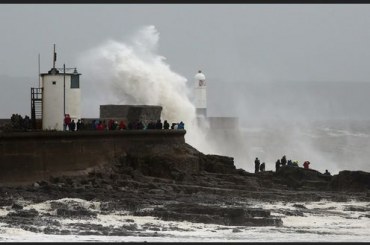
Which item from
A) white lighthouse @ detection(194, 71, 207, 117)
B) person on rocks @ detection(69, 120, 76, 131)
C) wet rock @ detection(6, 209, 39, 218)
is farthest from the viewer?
white lighthouse @ detection(194, 71, 207, 117)

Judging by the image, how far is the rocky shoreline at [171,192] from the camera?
1823 cm

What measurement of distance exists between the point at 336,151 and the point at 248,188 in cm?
2500

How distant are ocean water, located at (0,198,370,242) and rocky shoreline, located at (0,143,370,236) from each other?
0.48 ft

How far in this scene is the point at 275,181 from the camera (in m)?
23.5

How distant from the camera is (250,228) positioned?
17.8 meters

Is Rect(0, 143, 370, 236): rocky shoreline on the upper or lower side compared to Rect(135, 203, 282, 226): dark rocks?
upper

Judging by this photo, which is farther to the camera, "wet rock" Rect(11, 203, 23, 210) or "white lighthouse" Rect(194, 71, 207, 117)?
"white lighthouse" Rect(194, 71, 207, 117)

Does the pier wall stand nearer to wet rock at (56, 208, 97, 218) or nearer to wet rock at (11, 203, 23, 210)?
wet rock at (11, 203, 23, 210)

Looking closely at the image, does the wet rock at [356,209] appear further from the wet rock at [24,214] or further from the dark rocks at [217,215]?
the wet rock at [24,214]

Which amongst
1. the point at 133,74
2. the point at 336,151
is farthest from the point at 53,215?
the point at 336,151

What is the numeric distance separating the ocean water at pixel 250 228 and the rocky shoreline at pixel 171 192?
0.15 m

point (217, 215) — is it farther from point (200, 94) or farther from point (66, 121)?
point (200, 94)

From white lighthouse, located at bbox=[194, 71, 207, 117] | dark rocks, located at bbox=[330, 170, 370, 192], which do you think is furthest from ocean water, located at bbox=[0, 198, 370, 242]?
white lighthouse, located at bbox=[194, 71, 207, 117]

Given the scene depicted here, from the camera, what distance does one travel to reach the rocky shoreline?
1823 cm
